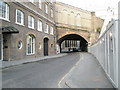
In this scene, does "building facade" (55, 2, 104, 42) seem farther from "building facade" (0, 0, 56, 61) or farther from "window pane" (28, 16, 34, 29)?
"window pane" (28, 16, 34, 29)

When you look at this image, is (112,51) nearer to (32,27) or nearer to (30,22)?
(30,22)

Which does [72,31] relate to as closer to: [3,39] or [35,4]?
[35,4]

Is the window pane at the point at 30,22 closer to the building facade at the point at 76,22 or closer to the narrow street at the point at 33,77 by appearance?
the narrow street at the point at 33,77

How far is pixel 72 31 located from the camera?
140ft

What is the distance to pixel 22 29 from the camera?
20.3 metres

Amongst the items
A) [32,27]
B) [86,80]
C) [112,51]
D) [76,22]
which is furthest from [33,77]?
[76,22]

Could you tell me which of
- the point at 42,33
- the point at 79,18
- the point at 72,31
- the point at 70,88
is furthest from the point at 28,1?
the point at 79,18

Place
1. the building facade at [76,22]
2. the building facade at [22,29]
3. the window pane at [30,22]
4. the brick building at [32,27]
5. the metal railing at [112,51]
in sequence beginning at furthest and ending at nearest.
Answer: the building facade at [76,22]
the window pane at [30,22]
the brick building at [32,27]
the building facade at [22,29]
the metal railing at [112,51]

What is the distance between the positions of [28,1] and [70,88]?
61.3ft

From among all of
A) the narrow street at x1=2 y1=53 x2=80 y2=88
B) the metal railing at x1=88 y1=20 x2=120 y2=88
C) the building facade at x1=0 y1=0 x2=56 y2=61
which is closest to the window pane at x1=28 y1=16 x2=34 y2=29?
the building facade at x1=0 y1=0 x2=56 y2=61

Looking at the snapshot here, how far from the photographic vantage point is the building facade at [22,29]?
17219 mm

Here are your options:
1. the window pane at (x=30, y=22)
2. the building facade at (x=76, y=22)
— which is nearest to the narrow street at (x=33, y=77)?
the window pane at (x=30, y=22)

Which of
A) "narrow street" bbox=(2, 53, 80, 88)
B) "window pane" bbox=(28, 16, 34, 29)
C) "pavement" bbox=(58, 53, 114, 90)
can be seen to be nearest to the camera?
"pavement" bbox=(58, 53, 114, 90)

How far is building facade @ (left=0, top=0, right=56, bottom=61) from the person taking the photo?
17219 mm
